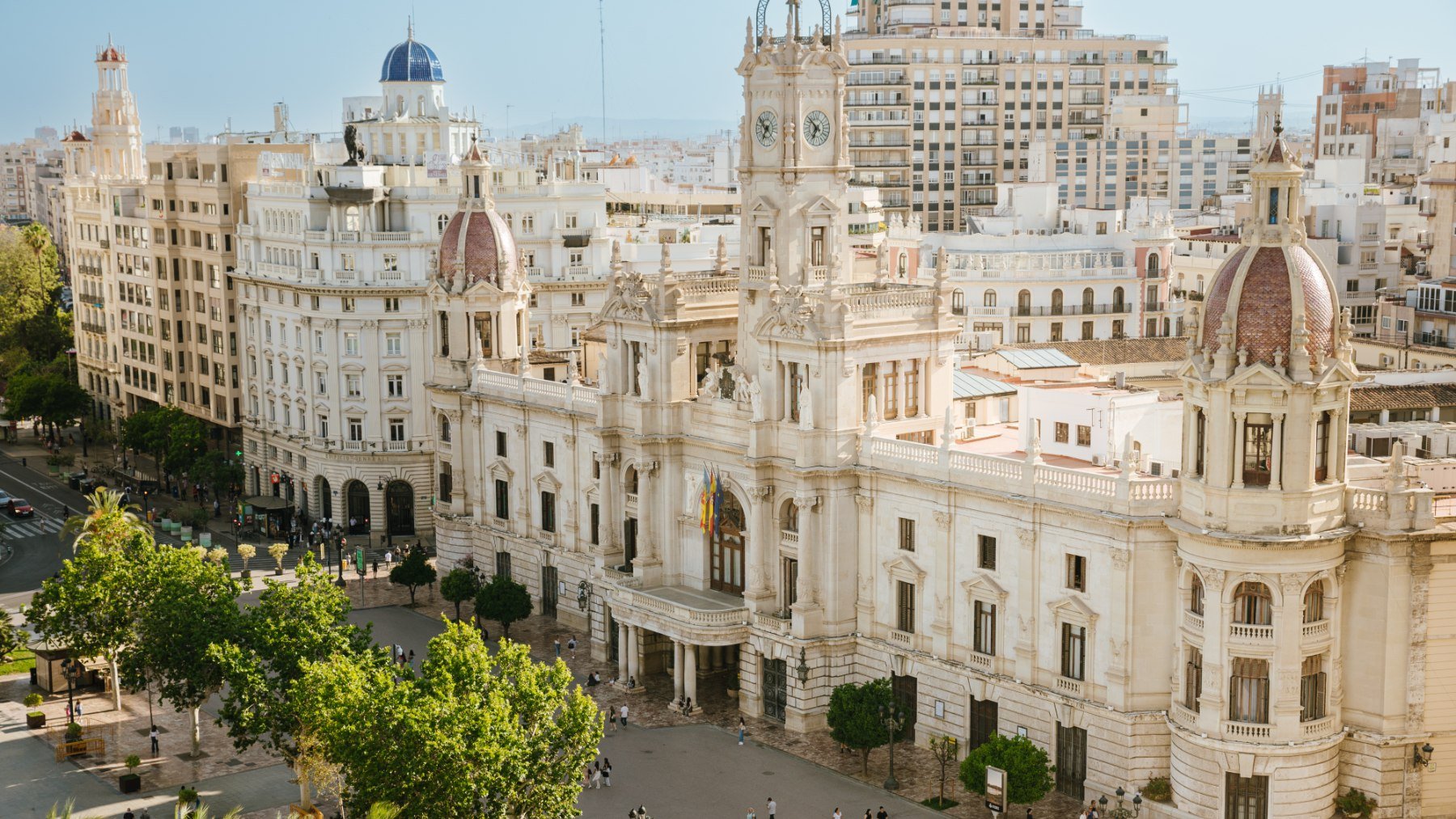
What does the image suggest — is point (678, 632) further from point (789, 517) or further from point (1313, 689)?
point (1313, 689)

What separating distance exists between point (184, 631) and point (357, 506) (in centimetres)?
4808

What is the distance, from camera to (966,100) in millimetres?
184125

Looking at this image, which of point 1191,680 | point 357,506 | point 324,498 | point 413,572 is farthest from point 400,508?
point 1191,680

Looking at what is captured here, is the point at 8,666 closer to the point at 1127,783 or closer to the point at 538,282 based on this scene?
the point at 538,282

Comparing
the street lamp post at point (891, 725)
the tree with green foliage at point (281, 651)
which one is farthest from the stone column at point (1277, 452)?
the tree with green foliage at point (281, 651)

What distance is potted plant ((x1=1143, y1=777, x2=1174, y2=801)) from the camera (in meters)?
67.2

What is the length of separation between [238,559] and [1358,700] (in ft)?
236

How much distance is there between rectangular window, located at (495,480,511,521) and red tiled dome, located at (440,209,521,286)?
11.0 m

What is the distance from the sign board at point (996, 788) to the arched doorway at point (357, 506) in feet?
207

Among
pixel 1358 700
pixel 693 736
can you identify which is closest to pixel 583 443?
pixel 693 736

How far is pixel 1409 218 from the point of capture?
504 feet

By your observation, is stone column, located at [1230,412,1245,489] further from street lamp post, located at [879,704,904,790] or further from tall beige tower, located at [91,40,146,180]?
tall beige tower, located at [91,40,146,180]

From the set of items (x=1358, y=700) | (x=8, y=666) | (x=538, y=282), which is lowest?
(x=8, y=666)

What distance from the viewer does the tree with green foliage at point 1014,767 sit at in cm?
6712
